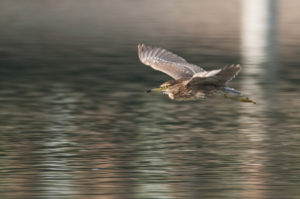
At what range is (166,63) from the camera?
15.1 metres

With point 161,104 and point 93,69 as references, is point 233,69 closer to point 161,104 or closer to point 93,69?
point 161,104

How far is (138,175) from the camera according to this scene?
12.3 m

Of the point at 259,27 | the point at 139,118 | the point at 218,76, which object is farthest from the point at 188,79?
the point at 259,27

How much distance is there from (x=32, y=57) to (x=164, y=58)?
36.3ft

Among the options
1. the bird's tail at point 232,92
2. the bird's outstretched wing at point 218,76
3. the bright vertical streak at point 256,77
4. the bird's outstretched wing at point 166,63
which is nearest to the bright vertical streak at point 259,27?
the bright vertical streak at point 256,77

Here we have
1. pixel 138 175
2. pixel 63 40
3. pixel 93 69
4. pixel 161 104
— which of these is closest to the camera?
pixel 138 175

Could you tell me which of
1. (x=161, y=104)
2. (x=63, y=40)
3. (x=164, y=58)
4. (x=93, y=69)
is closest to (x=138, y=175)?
(x=164, y=58)

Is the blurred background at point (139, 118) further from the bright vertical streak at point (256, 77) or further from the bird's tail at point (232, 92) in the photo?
→ the bird's tail at point (232, 92)

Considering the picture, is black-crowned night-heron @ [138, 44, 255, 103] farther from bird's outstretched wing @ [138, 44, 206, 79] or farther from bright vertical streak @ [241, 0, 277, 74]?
bright vertical streak @ [241, 0, 277, 74]

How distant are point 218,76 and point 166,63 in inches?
85.1

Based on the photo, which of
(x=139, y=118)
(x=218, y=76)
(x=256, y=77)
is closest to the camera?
(x=218, y=76)

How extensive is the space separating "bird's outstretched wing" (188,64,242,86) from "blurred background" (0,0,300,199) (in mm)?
1024

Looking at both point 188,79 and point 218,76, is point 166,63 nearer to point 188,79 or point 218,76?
point 188,79

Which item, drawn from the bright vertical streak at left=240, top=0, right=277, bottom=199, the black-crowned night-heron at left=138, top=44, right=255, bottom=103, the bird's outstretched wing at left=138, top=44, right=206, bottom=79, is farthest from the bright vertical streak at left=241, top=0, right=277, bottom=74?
the black-crowned night-heron at left=138, top=44, right=255, bottom=103
